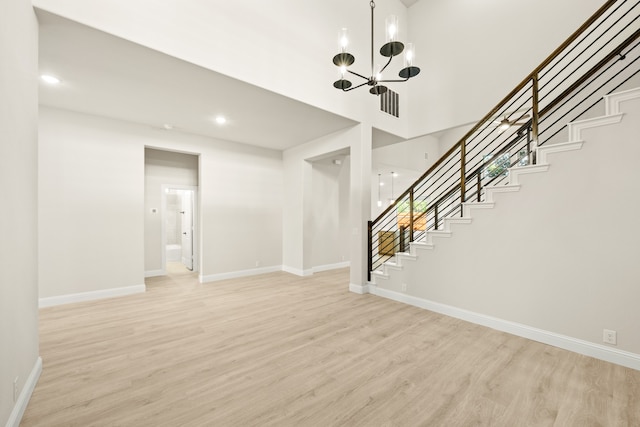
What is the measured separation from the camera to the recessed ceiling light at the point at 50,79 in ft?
11.0

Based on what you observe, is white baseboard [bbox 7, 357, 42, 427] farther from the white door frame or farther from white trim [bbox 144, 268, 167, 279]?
the white door frame

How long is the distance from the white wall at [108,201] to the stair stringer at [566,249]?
478 centimetres

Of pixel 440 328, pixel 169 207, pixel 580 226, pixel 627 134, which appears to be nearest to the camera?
pixel 627 134

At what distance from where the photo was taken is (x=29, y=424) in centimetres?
181

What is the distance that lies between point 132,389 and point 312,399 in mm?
1500

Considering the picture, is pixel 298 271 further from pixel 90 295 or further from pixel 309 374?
pixel 309 374

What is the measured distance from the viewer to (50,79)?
3.42 meters

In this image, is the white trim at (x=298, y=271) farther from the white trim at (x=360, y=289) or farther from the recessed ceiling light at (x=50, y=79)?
the recessed ceiling light at (x=50, y=79)

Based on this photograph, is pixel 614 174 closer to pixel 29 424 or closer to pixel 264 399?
pixel 264 399

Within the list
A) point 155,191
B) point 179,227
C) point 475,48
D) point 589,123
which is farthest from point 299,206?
point 179,227

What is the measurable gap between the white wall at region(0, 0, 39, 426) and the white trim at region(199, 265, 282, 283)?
3435 mm

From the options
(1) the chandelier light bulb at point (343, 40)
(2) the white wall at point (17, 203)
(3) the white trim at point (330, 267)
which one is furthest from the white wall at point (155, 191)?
(1) the chandelier light bulb at point (343, 40)

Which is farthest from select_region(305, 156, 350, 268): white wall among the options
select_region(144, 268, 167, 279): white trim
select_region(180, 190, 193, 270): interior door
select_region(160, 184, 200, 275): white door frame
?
select_region(144, 268, 167, 279): white trim

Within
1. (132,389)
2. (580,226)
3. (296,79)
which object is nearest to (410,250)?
(580,226)
